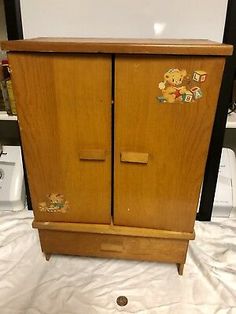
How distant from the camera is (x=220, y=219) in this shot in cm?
134

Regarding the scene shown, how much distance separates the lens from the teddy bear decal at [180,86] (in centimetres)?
74

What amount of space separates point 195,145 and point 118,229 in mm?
396

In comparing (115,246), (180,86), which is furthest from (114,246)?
(180,86)

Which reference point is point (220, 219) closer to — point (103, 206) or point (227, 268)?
point (227, 268)

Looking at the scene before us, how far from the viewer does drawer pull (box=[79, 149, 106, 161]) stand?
0.87 meters

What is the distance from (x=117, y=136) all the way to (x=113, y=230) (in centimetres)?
35

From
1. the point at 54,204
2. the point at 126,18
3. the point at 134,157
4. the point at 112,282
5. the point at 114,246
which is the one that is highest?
the point at 126,18

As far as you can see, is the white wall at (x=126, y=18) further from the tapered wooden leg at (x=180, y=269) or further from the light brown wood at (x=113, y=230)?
the tapered wooden leg at (x=180, y=269)

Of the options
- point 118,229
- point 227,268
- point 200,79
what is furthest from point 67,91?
point 227,268

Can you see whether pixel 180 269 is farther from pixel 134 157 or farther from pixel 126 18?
pixel 126 18

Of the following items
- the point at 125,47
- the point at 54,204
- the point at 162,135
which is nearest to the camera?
the point at 125,47

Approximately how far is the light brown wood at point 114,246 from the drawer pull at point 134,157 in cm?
31

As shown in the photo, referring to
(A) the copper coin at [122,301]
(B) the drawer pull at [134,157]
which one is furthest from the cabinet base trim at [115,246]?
(B) the drawer pull at [134,157]

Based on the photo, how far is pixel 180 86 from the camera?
76 centimetres
